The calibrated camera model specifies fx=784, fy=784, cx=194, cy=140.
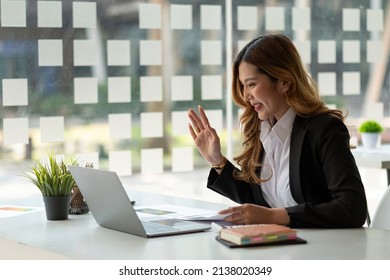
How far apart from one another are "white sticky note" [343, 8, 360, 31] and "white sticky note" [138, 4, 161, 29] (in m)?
1.56

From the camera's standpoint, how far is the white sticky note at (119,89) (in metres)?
4.97

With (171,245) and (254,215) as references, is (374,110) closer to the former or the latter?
(254,215)

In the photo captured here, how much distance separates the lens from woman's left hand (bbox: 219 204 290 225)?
240 cm

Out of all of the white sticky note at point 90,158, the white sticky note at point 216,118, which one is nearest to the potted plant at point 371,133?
the white sticky note at point 216,118

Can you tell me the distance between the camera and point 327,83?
588 centimetres

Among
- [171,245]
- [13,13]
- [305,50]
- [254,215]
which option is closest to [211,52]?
[305,50]

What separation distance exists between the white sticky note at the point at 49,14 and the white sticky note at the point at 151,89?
0.69 metres

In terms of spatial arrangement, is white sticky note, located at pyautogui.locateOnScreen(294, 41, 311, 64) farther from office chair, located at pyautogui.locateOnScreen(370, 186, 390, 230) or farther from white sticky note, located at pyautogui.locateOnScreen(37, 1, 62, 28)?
office chair, located at pyautogui.locateOnScreen(370, 186, 390, 230)

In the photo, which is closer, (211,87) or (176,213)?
(176,213)

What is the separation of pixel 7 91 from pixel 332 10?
2560 millimetres

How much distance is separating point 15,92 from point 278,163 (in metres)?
2.30

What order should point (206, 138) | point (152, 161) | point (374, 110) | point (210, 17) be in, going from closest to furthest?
point (206, 138), point (152, 161), point (210, 17), point (374, 110)

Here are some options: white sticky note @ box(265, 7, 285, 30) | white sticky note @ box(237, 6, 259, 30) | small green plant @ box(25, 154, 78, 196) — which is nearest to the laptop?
small green plant @ box(25, 154, 78, 196)
